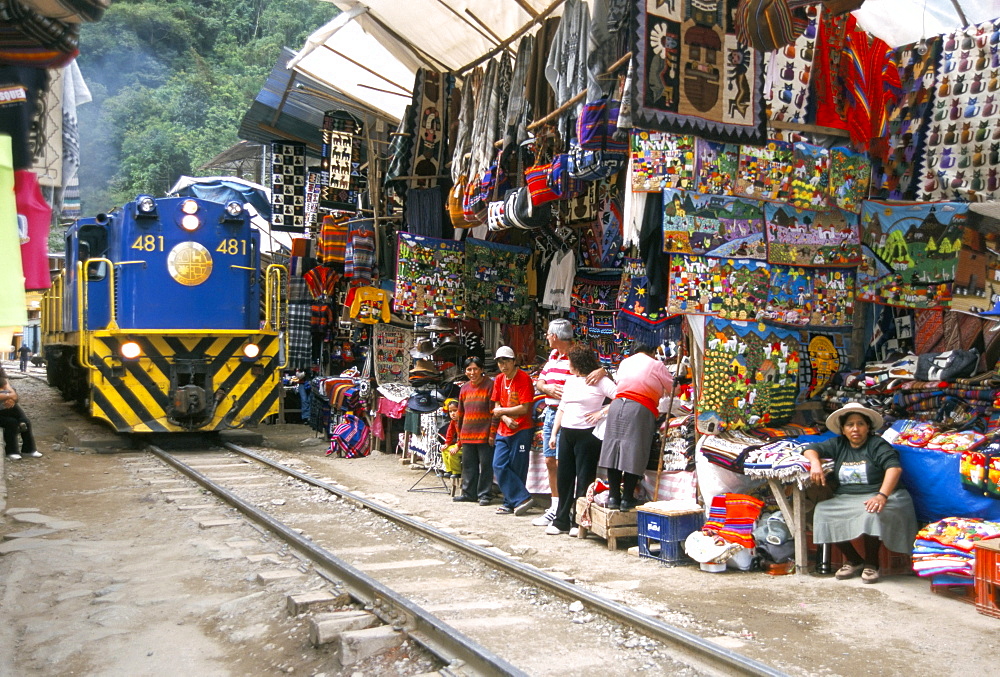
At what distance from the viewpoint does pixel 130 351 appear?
1155 centimetres

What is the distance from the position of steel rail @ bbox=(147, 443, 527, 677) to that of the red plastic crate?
2.82 meters

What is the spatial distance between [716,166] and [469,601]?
3.70 m

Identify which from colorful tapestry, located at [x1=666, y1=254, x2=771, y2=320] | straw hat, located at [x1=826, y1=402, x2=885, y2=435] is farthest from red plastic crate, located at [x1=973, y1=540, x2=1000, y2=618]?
colorful tapestry, located at [x1=666, y1=254, x2=771, y2=320]

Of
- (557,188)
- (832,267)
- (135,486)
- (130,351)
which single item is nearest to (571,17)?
(557,188)

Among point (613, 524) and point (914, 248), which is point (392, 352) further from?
→ point (914, 248)

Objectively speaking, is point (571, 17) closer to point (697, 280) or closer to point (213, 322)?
point (697, 280)

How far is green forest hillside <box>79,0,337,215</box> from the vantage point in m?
35.6

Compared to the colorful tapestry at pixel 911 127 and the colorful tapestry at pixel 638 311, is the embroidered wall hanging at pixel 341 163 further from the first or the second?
the colorful tapestry at pixel 911 127

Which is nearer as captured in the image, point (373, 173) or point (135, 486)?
point (135, 486)

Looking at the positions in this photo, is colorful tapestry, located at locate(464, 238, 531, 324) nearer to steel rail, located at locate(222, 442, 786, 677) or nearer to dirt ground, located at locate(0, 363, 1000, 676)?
dirt ground, located at locate(0, 363, 1000, 676)

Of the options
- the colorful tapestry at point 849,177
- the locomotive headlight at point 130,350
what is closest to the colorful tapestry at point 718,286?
the colorful tapestry at point 849,177

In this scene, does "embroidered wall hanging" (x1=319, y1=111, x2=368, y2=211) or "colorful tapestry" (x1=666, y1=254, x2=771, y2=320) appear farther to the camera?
"embroidered wall hanging" (x1=319, y1=111, x2=368, y2=211)

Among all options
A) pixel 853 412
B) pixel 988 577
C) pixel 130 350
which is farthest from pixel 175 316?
pixel 988 577

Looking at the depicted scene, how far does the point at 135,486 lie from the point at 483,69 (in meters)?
5.82
